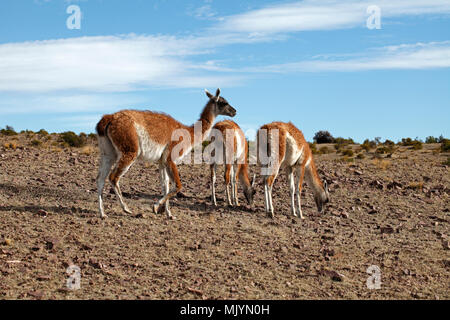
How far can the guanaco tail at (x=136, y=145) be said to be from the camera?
37.8 ft

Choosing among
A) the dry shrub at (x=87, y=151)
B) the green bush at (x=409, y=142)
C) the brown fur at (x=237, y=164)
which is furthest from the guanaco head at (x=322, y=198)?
the green bush at (x=409, y=142)

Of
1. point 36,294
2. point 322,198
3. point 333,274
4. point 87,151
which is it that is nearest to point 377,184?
point 322,198

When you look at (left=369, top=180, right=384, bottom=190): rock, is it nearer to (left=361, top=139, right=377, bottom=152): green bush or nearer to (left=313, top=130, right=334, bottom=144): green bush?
(left=361, top=139, right=377, bottom=152): green bush

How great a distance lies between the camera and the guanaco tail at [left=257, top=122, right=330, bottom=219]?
1341 cm

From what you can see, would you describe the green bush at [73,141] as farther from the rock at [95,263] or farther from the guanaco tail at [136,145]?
the rock at [95,263]

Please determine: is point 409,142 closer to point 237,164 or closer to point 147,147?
point 237,164

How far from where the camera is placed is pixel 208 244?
10.6 metres

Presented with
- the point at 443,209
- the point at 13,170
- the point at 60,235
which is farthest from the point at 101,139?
the point at 443,209

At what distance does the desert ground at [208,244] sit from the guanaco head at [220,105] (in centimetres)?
265

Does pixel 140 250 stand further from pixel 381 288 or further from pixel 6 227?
pixel 381 288

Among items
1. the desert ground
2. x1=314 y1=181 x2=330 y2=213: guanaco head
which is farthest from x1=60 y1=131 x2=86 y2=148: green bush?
x1=314 y1=181 x2=330 y2=213: guanaco head

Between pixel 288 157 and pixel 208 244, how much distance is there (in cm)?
425

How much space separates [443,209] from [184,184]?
8405mm
